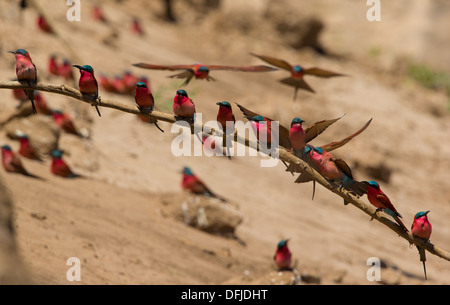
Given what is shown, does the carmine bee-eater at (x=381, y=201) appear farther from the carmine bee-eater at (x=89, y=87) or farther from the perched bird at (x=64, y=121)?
the perched bird at (x=64, y=121)

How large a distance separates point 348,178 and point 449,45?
16.0 meters

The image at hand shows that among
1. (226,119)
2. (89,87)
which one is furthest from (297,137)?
(89,87)

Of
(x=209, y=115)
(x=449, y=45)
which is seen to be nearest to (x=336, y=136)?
(x=209, y=115)

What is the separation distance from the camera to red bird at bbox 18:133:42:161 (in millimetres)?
7659

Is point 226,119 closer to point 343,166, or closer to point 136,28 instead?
point 343,166

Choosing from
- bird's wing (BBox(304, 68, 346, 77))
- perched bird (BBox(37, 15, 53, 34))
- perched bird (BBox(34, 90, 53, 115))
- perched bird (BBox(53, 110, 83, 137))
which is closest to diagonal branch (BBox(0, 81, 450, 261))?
bird's wing (BBox(304, 68, 346, 77))

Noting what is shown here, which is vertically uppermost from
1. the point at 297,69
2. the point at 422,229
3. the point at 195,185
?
the point at 297,69

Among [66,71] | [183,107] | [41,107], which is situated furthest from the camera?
[66,71]

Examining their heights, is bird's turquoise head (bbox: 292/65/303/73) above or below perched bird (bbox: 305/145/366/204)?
above

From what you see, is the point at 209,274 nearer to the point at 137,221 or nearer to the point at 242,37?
the point at 137,221

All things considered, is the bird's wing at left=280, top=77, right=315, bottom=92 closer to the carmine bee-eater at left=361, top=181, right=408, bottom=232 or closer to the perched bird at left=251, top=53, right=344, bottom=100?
the perched bird at left=251, top=53, right=344, bottom=100

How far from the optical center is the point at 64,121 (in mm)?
8766

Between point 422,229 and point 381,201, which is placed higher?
point 381,201

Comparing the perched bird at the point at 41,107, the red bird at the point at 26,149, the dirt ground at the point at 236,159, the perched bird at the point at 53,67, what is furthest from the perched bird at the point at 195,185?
the perched bird at the point at 53,67
